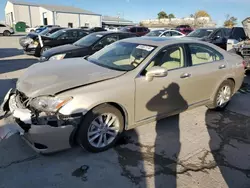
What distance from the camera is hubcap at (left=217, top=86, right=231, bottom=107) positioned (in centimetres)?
493

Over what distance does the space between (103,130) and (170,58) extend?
65.6 inches

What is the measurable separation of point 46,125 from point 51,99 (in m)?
0.32

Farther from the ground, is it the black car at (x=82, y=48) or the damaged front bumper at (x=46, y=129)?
the black car at (x=82, y=48)

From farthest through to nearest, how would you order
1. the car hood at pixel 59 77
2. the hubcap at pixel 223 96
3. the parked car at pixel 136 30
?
the parked car at pixel 136 30 → the hubcap at pixel 223 96 → the car hood at pixel 59 77

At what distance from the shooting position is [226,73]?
4.74 metres

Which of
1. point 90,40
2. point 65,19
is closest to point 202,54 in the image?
point 90,40

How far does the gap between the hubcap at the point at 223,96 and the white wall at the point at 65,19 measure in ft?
168

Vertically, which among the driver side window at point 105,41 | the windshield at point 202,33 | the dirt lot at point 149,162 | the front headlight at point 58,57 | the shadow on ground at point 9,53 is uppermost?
the windshield at point 202,33

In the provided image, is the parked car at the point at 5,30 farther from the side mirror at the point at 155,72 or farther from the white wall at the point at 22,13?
the side mirror at the point at 155,72

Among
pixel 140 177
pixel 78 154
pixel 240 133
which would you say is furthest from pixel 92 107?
pixel 240 133

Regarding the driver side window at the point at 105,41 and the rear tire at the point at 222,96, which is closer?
the rear tire at the point at 222,96

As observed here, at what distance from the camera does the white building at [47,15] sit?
51803 mm

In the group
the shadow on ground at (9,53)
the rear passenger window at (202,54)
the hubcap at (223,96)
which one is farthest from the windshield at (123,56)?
the shadow on ground at (9,53)

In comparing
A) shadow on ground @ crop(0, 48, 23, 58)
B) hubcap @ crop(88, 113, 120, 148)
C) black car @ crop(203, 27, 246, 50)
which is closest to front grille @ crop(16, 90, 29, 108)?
hubcap @ crop(88, 113, 120, 148)
